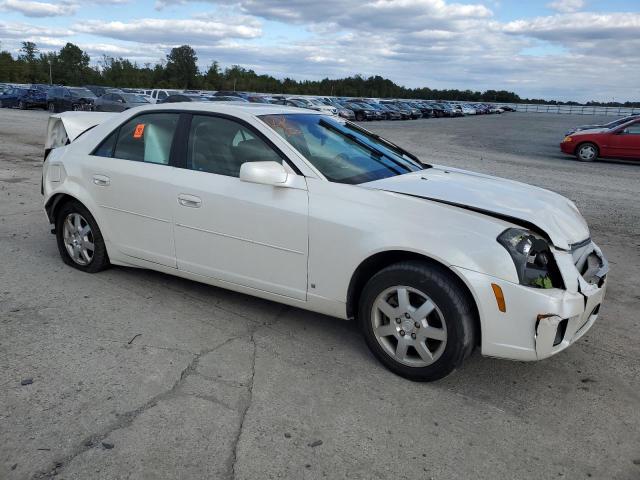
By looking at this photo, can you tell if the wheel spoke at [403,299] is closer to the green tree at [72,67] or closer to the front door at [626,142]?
the front door at [626,142]

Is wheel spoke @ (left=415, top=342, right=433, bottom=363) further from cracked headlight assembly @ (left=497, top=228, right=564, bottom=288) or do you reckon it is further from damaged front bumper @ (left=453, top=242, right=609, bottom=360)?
cracked headlight assembly @ (left=497, top=228, right=564, bottom=288)

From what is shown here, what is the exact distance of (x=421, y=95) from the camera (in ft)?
488

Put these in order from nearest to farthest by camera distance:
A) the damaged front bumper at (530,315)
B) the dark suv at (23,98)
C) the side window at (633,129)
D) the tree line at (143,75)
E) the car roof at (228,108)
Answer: the damaged front bumper at (530,315), the car roof at (228,108), the side window at (633,129), the dark suv at (23,98), the tree line at (143,75)

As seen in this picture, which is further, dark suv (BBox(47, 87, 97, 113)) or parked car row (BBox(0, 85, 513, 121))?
dark suv (BBox(47, 87, 97, 113))

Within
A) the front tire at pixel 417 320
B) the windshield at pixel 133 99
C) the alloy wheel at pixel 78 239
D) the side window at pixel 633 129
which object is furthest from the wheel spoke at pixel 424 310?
the windshield at pixel 133 99

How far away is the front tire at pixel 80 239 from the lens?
4.98 metres

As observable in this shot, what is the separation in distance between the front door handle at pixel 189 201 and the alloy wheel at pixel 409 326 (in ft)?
4.98

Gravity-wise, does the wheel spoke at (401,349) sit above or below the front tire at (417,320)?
below

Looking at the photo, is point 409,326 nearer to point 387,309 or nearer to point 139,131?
point 387,309

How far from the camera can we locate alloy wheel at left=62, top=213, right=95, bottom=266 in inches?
199

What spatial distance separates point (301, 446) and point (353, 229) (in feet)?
4.34

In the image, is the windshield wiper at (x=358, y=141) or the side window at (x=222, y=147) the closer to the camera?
the side window at (x=222, y=147)

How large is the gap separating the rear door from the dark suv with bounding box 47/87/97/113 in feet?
104

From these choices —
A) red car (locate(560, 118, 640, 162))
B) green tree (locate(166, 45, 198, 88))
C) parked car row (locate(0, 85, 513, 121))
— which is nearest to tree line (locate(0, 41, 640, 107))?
green tree (locate(166, 45, 198, 88))
